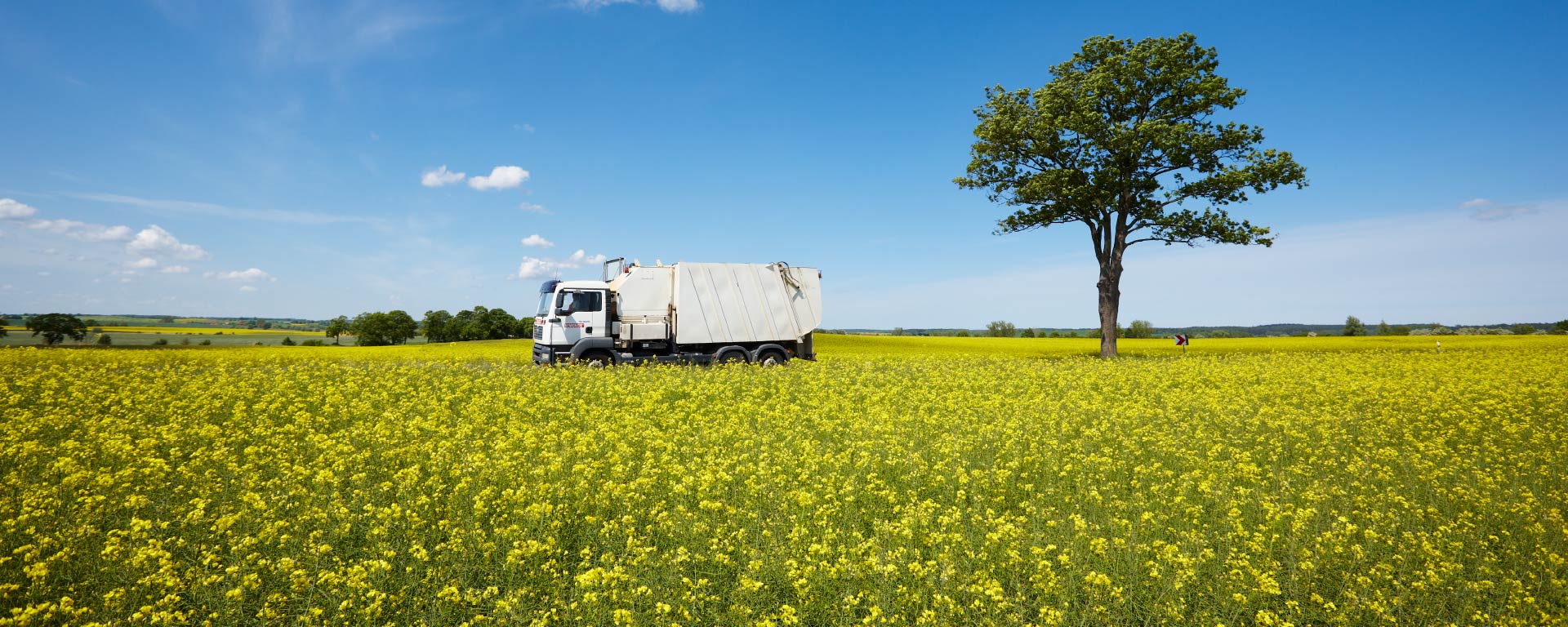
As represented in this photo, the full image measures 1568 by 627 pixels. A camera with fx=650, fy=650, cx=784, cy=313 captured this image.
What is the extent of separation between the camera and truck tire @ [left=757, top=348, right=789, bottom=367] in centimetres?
2212

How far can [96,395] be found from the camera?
37.8 ft

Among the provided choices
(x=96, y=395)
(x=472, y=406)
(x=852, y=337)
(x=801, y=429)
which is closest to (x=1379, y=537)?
(x=801, y=429)

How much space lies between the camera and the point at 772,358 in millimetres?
22344

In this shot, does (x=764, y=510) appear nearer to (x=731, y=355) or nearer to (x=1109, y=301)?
(x=731, y=355)

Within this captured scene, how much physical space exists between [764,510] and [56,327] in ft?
159

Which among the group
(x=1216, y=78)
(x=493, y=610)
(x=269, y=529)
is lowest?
(x=493, y=610)

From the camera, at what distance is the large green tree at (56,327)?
114ft

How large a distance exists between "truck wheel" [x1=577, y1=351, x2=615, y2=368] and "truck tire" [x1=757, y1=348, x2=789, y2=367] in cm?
495

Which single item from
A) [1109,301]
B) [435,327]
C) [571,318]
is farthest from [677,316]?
[435,327]

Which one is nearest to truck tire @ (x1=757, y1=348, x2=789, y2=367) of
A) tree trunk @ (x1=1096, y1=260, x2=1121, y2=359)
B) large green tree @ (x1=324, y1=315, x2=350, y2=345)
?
tree trunk @ (x1=1096, y1=260, x2=1121, y2=359)

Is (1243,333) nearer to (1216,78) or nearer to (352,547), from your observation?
(1216,78)

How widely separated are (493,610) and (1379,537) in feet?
25.4

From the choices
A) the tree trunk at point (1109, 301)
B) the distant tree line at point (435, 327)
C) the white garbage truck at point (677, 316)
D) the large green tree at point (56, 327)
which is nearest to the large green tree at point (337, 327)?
the distant tree line at point (435, 327)

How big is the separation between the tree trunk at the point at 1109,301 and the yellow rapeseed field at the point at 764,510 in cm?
1518
